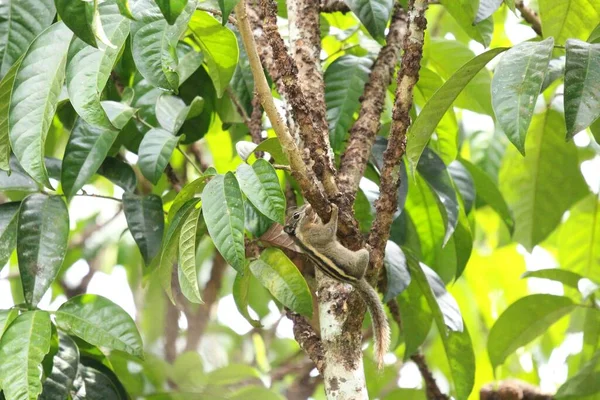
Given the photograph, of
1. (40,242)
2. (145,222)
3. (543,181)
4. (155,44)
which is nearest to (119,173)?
(145,222)

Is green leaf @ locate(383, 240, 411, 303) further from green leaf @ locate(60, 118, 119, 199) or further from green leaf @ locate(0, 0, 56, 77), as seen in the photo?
green leaf @ locate(0, 0, 56, 77)

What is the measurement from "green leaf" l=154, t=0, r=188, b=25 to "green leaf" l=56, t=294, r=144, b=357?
0.58m

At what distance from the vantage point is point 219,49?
1.46m

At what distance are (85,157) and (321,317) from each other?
1.69ft

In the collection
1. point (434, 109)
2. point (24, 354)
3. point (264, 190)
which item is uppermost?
point (434, 109)

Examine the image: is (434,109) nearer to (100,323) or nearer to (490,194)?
(100,323)

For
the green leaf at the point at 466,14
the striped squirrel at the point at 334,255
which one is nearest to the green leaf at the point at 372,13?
the green leaf at the point at 466,14

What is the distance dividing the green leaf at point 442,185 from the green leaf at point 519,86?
0.44 meters

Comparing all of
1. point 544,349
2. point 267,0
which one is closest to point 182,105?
point 267,0

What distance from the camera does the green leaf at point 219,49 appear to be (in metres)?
1.45

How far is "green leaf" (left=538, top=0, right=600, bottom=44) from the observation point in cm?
139

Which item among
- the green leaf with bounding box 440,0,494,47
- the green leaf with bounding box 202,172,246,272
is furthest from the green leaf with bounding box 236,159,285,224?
the green leaf with bounding box 440,0,494,47

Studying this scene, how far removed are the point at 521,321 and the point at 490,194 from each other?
282mm

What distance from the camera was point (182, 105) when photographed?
1606 millimetres
